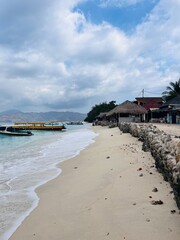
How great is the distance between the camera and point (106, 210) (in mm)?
5543

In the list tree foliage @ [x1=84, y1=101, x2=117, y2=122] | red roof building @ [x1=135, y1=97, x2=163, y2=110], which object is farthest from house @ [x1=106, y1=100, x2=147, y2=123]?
tree foliage @ [x1=84, y1=101, x2=117, y2=122]

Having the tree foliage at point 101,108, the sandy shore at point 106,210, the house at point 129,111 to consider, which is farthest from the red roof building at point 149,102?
the sandy shore at point 106,210

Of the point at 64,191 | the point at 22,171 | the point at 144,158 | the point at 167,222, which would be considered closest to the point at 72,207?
the point at 64,191

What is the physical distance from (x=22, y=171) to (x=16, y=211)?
5.34 metres

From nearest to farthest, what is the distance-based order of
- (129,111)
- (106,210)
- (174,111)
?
1. (106,210)
2. (174,111)
3. (129,111)

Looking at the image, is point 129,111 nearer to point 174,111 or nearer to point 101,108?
point 174,111

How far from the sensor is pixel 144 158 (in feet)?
34.2

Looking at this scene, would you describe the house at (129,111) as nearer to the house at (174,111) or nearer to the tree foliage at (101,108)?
the house at (174,111)

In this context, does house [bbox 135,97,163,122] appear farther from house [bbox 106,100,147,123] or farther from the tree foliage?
the tree foliage

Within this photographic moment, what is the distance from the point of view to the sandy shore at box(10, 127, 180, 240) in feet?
15.0

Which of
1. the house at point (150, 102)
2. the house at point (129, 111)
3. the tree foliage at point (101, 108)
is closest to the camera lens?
the house at point (129, 111)

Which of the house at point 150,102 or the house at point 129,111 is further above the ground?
the house at point 150,102

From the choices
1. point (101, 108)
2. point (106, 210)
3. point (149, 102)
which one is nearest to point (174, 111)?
point (149, 102)

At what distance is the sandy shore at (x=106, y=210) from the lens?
4562 millimetres
